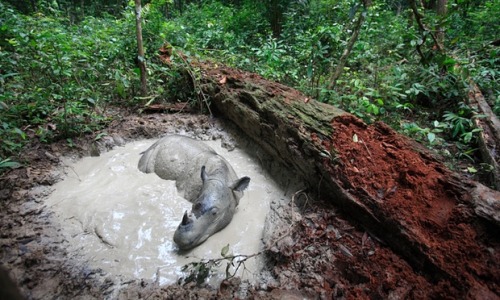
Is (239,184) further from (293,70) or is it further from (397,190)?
(293,70)

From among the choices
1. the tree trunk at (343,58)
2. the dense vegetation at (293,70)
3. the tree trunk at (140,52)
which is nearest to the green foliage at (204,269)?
the dense vegetation at (293,70)

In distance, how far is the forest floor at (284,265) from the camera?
2.53 m

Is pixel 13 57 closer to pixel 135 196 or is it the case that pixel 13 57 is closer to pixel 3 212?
pixel 3 212

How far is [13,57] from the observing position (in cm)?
548

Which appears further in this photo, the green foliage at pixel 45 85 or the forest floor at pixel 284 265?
the green foliage at pixel 45 85

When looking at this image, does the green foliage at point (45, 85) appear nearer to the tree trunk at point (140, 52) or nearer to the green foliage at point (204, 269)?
the tree trunk at point (140, 52)

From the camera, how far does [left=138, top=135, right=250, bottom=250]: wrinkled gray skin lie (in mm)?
3249

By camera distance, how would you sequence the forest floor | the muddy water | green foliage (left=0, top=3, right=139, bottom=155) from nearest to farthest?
the forest floor → the muddy water → green foliage (left=0, top=3, right=139, bottom=155)

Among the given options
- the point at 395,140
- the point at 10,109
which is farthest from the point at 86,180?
the point at 395,140

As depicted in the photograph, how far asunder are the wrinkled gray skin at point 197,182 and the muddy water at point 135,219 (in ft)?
0.49

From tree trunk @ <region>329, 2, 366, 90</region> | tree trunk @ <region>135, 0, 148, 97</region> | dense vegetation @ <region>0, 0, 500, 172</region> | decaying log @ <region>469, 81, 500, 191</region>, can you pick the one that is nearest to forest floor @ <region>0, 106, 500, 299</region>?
dense vegetation @ <region>0, 0, 500, 172</region>

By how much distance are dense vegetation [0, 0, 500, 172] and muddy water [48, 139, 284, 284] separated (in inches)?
45.9

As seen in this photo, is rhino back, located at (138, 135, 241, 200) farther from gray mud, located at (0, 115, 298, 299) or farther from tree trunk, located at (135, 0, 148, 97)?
tree trunk, located at (135, 0, 148, 97)

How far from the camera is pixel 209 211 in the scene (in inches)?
134
